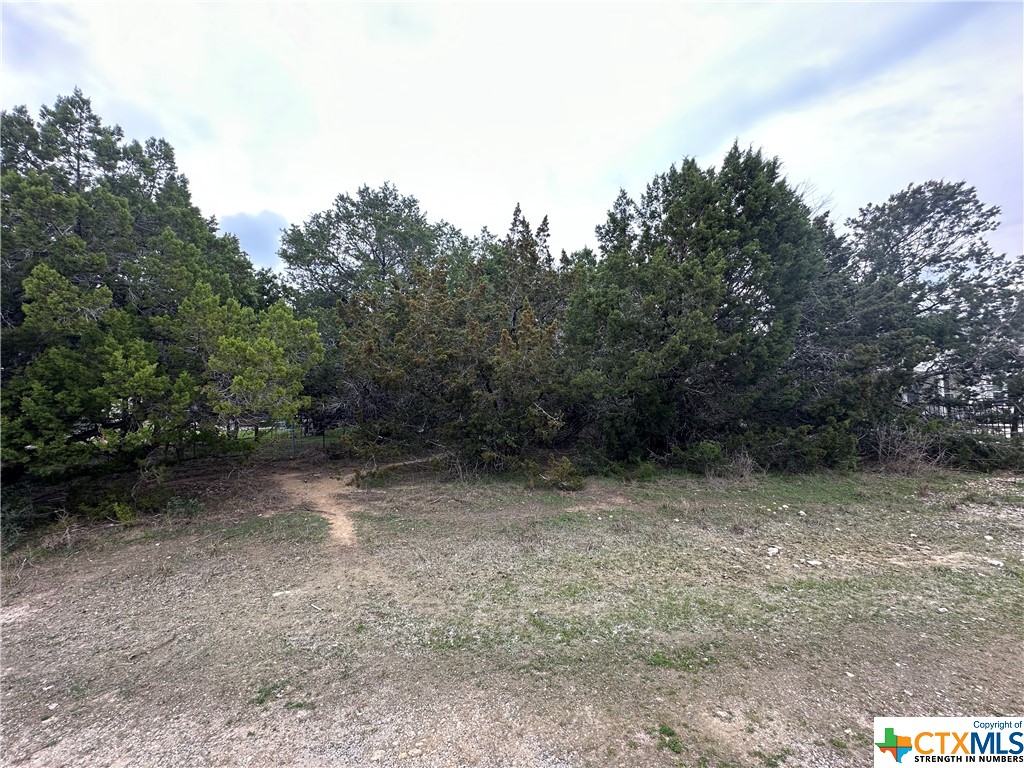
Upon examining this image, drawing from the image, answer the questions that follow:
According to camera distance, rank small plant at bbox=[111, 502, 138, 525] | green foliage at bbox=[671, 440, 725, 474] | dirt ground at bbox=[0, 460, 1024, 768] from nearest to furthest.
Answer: dirt ground at bbox=[0, 460, 1024, 768]
small plant at bbox=[111, 502, 138, 525]
green foliage at bbox=[671, 440, 725, 474]

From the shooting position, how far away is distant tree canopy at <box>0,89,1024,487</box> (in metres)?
6.04

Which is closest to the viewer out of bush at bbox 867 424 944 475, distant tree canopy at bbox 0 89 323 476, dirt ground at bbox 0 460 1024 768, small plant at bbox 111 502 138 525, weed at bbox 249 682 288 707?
dirt ground at bbox 0 460 1024 768

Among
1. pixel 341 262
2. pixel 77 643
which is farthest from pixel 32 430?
pixel 341 262

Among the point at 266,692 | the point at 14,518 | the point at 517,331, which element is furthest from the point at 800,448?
the point at 14,518

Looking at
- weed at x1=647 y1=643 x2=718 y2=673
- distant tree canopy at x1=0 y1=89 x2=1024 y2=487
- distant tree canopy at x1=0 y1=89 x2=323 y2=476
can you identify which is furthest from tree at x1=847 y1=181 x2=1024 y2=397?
distant tree canopy at x1=0 y1=89 x2=323 y2=476

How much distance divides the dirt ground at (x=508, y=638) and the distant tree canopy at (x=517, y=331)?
2.33 metres

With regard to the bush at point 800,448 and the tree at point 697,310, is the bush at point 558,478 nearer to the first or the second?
the tree at point 697,310

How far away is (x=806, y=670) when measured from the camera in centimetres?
290

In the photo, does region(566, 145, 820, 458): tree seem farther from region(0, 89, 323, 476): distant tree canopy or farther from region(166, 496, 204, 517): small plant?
region(166, 496, 204, 517): small plant

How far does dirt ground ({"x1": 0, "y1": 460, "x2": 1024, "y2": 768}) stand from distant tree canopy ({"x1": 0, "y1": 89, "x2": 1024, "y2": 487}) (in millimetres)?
2327

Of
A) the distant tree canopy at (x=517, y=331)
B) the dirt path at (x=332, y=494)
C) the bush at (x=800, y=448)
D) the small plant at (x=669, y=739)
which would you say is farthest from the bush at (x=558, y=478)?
the small plant at (x=669, y=739)

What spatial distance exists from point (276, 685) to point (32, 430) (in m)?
5.78

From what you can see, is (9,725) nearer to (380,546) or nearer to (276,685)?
(276,685)

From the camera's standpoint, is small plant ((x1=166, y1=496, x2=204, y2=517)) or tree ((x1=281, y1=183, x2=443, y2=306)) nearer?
small plant ((x1=166, y1=496, x2=204, y2=517))
